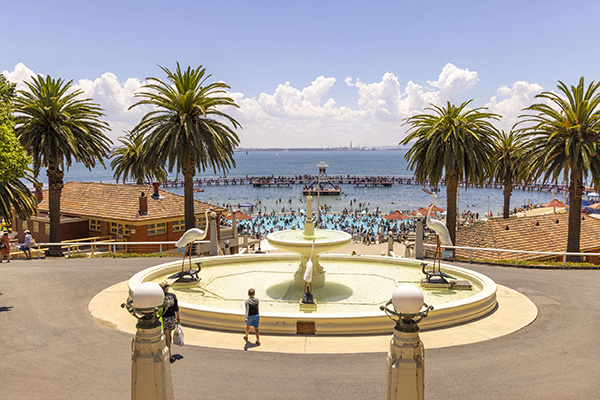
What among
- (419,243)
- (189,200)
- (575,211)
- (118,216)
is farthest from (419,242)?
(118,216)

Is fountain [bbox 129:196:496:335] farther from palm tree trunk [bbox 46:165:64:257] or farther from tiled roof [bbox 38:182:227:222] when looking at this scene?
palm tree trunk [bbox 46:165:64:257]

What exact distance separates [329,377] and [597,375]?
16.9 ft

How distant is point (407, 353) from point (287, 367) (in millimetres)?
4485

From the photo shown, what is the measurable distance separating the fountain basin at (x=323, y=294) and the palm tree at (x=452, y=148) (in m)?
9.48

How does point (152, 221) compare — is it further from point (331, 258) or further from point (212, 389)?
point (212, 389)

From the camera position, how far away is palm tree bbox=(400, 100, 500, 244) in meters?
25.6

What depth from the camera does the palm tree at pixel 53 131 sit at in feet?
85.8

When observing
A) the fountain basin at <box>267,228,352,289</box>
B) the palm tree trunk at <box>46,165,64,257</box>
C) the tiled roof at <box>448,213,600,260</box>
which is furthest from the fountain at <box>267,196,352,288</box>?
the palm tree trunk at <box>46,165,64,257</box>

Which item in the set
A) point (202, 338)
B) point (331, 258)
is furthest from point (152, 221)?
point (202, 338)

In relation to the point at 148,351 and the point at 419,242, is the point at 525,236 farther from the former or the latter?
the point at 148,351

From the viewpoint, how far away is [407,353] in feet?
17.3

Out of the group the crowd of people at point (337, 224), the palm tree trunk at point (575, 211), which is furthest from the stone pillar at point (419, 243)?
the crowd of people at point (337, 224)

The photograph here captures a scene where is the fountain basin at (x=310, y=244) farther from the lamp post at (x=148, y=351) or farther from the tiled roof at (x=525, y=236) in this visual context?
the tiled roof at (x=525, y=236)

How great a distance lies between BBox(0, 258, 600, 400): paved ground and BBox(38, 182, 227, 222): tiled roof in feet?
58.0
